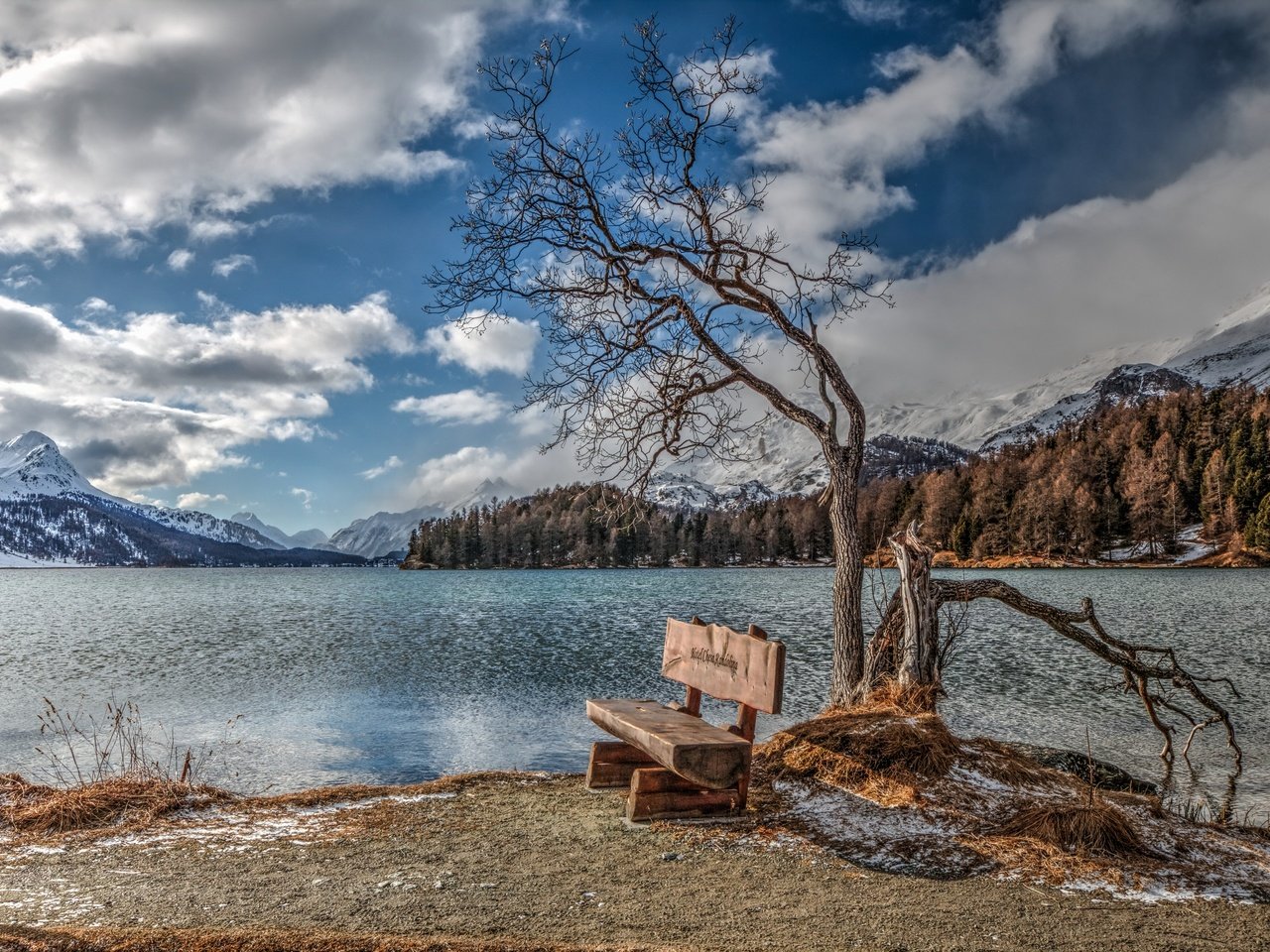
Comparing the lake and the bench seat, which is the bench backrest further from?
the lake

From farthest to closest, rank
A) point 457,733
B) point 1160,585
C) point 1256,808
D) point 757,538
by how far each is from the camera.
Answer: point 757,538 → point 1160,585 → point 457,733 → point 1256,808

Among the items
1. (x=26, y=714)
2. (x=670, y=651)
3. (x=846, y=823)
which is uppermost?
(x=670, y=651)

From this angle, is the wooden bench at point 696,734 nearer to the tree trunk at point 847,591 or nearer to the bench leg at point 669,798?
the bench leg at point 669,798

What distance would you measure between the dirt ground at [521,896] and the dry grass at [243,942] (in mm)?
17

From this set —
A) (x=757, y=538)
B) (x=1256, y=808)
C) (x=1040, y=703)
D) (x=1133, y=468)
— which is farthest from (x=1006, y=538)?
(x=1256, y=808)

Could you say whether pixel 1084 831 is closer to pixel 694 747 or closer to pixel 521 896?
pixel 694 747

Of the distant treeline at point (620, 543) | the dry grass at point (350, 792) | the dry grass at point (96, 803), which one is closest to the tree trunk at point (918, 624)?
the dry grass at point (350, 792)

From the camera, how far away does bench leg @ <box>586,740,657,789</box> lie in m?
8.11

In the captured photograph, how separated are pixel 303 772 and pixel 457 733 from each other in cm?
341

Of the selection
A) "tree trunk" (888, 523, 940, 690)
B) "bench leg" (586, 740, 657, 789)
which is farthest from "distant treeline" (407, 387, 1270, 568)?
"bench leg" (586, 740, 657, 789)

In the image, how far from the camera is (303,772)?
1271 centimetres

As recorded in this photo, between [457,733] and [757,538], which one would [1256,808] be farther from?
[757,538]

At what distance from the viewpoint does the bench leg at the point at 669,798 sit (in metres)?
6.94

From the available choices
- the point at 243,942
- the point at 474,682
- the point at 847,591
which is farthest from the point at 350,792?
the point at 474,682
